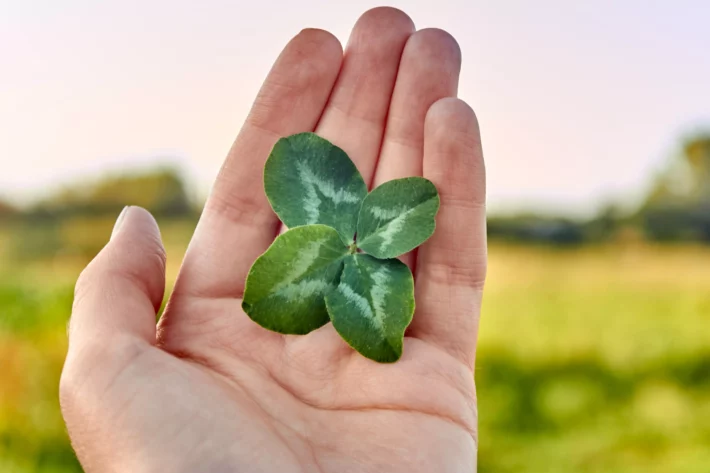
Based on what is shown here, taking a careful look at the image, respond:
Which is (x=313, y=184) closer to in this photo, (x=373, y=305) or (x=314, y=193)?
(x=314, y=193)

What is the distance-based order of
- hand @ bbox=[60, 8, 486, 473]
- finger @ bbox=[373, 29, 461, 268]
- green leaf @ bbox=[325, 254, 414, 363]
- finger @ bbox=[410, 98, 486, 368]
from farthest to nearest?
finger @ bbox=[373, 29, 461, 268], finger @ bbox=[410, 98, 486, 368], green leaf @ bbox=[325, 254, 414, 363], hand @ bbox=[60, 8, 486, 473]

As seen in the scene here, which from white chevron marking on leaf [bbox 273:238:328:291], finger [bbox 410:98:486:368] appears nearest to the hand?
finger [bbox 410:98:486:368]

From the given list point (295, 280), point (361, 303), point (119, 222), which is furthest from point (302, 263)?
point (119, 222)

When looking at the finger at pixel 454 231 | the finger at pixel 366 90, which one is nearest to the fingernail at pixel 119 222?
the finger at pixel 366 90

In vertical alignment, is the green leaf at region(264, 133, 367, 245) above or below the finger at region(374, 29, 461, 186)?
below

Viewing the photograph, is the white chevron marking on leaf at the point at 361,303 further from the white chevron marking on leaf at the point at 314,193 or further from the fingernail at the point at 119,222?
the fingernail at the point at 119,222

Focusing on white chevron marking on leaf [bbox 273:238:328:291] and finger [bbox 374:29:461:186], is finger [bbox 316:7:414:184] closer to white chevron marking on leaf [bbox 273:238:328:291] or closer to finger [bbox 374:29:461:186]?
finger [bbox 374:29:461:186]
